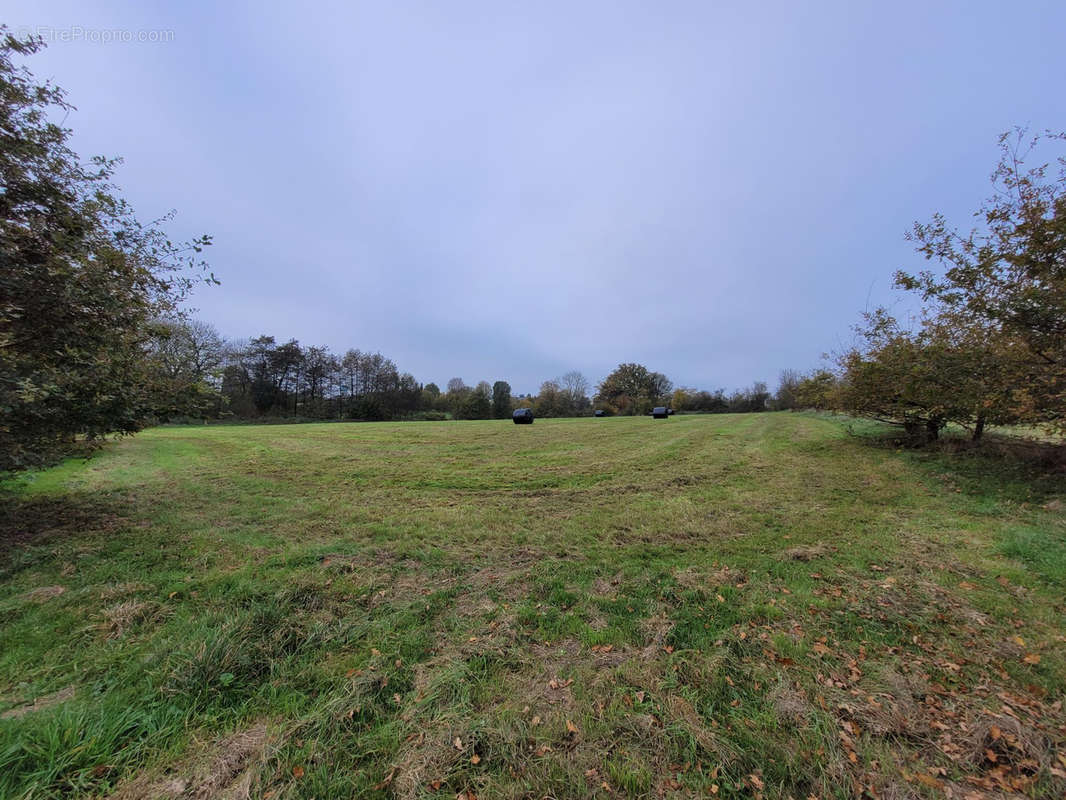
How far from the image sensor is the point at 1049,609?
3.78 metres

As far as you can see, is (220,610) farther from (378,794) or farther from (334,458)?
(334,458)

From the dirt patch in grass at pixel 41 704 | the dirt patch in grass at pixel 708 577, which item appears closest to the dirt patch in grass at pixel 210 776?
the dirt patch in grass at pixel 41 704

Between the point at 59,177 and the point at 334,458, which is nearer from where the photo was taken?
the point at 59,177

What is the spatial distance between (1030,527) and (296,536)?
39.7 ft

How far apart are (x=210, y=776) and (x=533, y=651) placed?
89.0 inches

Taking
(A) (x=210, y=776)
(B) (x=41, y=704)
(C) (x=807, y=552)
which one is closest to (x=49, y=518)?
(B) (x=41, y=704)

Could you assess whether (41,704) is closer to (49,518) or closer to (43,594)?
(43,594)

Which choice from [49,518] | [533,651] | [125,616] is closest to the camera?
[533,651]

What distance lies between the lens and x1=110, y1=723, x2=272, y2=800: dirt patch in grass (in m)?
2.02

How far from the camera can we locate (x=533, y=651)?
3311 mm

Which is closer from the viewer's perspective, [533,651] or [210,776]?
[210,776]

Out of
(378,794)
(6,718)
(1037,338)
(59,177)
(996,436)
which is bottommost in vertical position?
(378,794)

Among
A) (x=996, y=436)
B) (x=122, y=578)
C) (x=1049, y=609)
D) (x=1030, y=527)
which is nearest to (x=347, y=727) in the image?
(x=122, y=578)

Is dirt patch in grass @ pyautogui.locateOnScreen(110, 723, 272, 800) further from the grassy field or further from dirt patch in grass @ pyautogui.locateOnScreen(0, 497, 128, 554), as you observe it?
dirt patch in grass @ pyautogui.locateOnScreen(0, 497, 128, 554)
